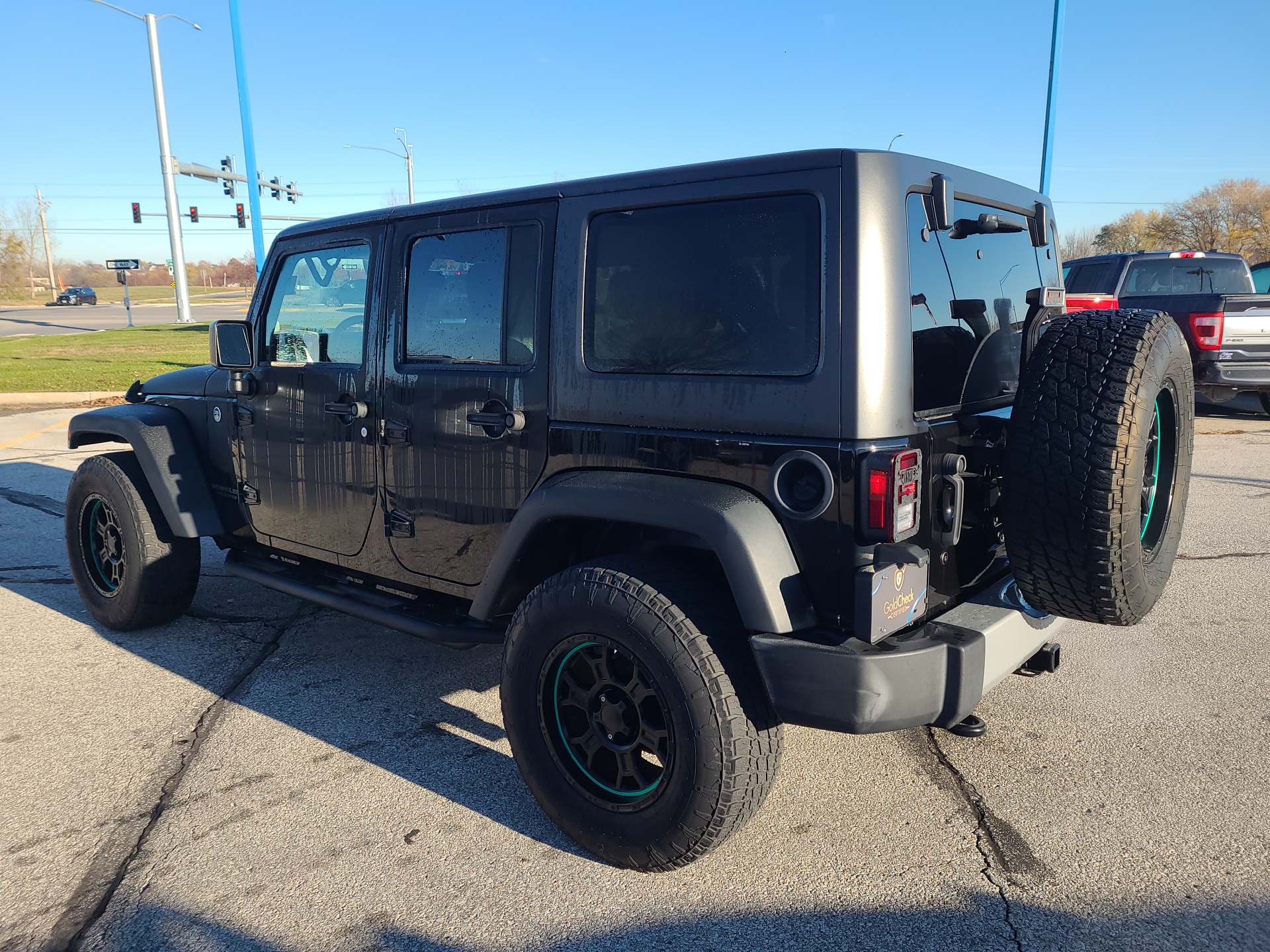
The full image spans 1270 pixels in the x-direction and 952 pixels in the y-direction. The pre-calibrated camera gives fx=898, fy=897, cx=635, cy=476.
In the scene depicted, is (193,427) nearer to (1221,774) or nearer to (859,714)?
(859,714)

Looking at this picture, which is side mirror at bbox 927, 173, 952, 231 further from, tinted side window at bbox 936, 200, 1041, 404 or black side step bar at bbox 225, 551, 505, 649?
black side step bar at bbox 225, 551, 505, 649

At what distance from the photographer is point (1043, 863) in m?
2.54

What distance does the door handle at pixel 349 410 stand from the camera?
3.39 metres

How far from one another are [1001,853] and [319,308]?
3.18m

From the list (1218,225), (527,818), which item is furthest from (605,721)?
(1218,225)

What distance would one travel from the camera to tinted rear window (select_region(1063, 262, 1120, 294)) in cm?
1020

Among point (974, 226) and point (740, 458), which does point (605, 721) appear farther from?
point (974, 226)

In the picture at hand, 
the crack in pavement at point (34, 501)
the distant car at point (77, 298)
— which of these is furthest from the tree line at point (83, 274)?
the crack in pavement at point (34, 501)

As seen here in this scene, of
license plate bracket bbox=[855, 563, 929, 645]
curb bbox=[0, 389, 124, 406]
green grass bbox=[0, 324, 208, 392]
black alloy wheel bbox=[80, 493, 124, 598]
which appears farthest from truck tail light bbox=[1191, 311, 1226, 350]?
curb bbox=[0, 389, 124, 406]

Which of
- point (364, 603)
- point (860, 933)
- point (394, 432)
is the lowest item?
point (860, 933)

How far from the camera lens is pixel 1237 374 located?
9.52 meters

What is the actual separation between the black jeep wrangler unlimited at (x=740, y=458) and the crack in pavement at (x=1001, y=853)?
48 cm

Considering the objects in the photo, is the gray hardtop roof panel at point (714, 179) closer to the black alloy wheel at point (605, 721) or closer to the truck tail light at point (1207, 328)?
the black alloy wheel at point (605, 721)

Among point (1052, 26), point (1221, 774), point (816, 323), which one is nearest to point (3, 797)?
point (816, 323)
